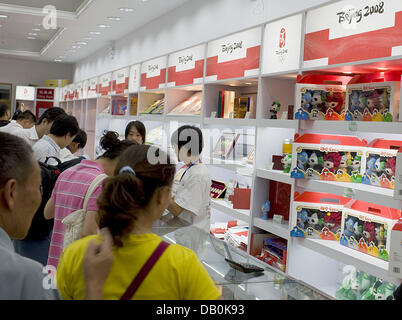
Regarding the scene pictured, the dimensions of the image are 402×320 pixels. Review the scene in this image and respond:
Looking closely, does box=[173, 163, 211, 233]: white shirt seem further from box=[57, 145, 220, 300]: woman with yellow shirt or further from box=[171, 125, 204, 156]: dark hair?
box=[57, 145, 220, 300]: woman with yellow shirt

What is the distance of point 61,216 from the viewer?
2.34 metres

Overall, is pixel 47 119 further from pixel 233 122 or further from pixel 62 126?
pixel 233 122

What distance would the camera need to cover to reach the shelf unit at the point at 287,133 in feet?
9.56

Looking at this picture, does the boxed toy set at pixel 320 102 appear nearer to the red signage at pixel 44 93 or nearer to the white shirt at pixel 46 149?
the white shirt at pixel 46 149

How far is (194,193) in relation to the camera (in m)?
3.23

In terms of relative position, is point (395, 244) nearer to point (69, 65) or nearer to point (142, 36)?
point (142, 36)

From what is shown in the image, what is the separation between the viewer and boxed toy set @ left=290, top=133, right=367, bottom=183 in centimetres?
322

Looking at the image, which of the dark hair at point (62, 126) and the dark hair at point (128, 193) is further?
the dark hair at point (62, 126)

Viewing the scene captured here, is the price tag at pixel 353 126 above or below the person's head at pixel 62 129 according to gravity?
above

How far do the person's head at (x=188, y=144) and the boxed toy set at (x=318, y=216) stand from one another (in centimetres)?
80

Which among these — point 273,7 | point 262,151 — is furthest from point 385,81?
point 273,7

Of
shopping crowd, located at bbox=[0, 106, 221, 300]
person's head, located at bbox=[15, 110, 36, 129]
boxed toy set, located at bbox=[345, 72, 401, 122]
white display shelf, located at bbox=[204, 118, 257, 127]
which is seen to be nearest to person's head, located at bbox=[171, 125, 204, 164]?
white display shelf, located at bbox=[204, 118, 257, 127]

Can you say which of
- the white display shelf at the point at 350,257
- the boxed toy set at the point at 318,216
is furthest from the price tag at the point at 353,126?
the white display shelf at the point at 350,257
